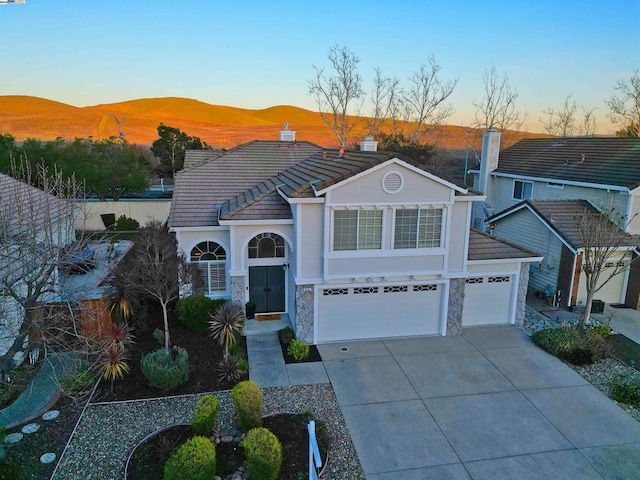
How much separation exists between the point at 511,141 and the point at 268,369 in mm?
52118

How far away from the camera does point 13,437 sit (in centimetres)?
909

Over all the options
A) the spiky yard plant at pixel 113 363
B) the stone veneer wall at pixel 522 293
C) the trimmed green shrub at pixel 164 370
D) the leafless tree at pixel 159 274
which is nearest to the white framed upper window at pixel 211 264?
the leafless tree at pixel 159 274

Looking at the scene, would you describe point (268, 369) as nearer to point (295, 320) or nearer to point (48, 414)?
point (295, 320)

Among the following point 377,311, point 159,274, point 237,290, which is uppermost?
point 159,274

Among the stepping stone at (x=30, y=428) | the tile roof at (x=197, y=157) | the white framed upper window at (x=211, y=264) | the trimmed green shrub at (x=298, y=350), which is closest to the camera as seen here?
the stepping stone at (x=30, y=428)

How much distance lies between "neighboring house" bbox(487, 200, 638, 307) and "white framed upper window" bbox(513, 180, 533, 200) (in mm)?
4397

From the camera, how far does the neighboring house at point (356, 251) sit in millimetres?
13320

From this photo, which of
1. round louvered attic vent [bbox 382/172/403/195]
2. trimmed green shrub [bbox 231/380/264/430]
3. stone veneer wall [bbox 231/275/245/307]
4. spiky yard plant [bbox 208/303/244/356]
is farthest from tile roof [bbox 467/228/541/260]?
trimmed green shrub [bbox 231/380/264/430]

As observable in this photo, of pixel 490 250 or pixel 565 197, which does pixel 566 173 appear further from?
pixel 490 250

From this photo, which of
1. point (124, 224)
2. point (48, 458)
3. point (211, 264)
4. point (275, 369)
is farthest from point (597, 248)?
point (124, 224)

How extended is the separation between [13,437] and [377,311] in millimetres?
9789

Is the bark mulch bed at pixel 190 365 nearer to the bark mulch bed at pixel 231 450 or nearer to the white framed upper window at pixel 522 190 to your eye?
the bark mulch bed at pixel 231 450

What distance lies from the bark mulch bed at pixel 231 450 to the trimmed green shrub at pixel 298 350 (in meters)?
2.94

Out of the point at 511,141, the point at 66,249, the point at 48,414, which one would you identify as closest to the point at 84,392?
the point at 48,414
